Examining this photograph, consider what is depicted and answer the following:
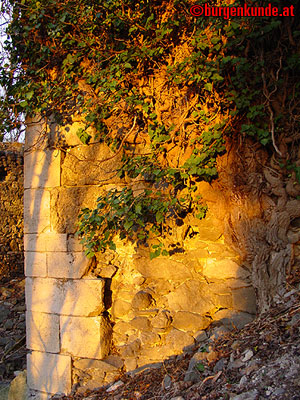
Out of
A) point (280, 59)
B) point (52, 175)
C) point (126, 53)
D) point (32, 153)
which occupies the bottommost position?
point (52, 175)

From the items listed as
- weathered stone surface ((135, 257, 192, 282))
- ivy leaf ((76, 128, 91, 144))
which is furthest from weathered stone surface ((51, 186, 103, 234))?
weathered stone surface ((135, 257, 192, 282))

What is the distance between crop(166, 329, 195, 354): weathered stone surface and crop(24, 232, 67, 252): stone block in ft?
3.84

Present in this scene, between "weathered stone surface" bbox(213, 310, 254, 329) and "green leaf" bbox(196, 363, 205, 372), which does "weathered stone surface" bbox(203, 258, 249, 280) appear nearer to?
"weathered stone surface" bbox(213, 310, 254, 329)

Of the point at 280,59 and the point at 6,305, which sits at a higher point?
the point at 280,59

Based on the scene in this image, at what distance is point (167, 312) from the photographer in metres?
2.95

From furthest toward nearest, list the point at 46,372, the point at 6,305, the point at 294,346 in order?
the point at 6,305 → the point at 46,372 → the point at 294,346

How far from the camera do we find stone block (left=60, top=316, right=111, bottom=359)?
10.1 ft

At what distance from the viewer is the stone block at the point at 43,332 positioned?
10.8 ft

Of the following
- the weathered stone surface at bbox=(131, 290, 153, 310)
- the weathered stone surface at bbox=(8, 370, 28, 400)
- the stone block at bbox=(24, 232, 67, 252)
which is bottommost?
the weathered stone surface at bbox=(8, 370, 28, 400)

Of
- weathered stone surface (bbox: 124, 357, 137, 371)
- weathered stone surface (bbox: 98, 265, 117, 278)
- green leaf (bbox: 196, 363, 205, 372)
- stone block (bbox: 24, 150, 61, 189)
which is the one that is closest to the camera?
green leaf (bbox: 196, 363, 205, 372)

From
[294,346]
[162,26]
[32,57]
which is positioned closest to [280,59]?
[162,26]

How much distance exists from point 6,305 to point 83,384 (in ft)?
14.0

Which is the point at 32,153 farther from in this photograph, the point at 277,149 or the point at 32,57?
the point at 277,149

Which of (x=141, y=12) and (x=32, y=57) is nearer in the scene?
(x=141, y=12)
